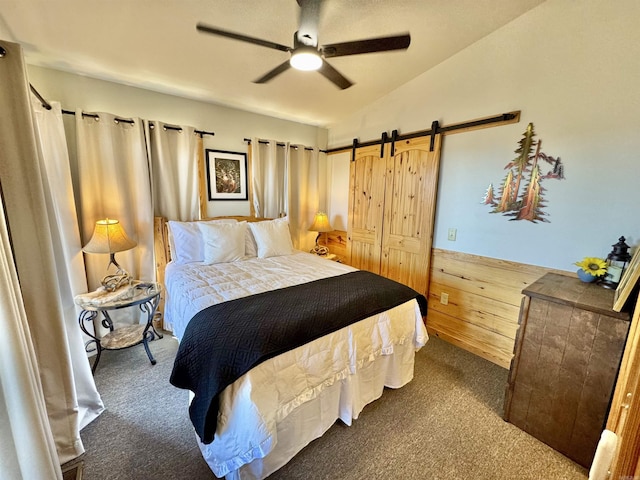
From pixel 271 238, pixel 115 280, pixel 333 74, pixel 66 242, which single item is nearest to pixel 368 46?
pixel 333 74

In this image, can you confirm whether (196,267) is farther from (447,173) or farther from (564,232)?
(564,232)

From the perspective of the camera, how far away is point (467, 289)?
8.39 feet

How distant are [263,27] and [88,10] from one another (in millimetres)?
1053

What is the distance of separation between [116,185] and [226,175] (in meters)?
1.10

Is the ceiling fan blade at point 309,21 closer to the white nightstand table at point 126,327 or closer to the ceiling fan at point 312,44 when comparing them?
the ceiling fan at point 312,44

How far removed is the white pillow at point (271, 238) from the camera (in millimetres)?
2830

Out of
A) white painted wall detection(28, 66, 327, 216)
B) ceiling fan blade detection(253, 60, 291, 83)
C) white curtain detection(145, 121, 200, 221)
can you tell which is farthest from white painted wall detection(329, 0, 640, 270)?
white curtain detection(145, 121, 200, 221)

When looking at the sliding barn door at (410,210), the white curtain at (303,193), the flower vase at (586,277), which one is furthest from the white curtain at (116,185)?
the flower vase at (586,277)

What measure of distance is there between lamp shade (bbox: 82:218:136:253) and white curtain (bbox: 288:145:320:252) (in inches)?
78.3

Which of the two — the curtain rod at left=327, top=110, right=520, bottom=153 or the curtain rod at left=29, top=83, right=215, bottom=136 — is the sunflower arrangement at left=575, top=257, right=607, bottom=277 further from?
the curtain rod at left=29, top=83, right=215, bottom=136

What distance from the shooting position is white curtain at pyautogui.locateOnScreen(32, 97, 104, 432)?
145 centimetres

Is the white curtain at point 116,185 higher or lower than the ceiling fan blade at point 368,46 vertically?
→ lower

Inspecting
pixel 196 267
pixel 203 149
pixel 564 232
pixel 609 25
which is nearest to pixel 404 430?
pixel 564 232

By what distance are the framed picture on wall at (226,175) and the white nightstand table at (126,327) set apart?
4.26 ft
